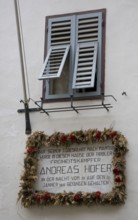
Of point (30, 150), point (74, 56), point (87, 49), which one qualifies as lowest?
point (30, 150)

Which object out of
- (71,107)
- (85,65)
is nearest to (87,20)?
(85,65)

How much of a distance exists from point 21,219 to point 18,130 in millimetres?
1399

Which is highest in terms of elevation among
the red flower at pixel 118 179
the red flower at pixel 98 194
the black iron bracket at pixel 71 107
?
the black iron bracket at pixel 71 107

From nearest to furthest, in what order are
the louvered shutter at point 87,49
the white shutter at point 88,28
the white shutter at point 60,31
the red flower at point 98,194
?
1. the red flower at point 98,194
2. the louvered shutter at point 87,49
3. the white shutter at point 88,28
4. the white shutter at point 60,31

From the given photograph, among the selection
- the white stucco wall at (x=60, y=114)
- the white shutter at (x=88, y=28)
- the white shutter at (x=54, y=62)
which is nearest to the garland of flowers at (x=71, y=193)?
the white stucco wall at (x=60, y=114)

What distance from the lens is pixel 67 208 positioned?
830 cm

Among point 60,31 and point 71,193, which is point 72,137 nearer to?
point 71,193

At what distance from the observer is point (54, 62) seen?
350 inches

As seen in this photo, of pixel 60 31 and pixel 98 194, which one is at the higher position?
pixel 60 31

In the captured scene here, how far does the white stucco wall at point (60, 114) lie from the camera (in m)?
8.30

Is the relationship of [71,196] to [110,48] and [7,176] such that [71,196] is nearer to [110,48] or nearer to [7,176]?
[7,176]

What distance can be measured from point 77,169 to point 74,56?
5.93 ft

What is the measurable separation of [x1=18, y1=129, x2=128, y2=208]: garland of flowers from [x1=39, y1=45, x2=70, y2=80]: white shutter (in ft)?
2.92

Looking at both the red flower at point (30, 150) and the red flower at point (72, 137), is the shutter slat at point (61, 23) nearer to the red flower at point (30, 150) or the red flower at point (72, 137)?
the red flower at point (72, 137)
